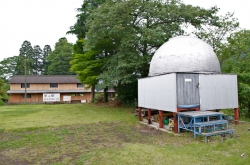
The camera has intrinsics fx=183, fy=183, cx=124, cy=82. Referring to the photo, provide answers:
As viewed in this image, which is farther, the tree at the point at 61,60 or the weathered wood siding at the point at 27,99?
the tree at the point at 61,60

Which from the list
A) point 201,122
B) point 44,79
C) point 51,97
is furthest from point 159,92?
point 44,79

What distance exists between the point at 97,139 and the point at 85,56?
1547cm

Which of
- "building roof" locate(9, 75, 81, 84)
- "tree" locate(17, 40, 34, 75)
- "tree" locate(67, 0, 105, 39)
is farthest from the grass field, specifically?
"tree" locate(17, 40, 34, 75)

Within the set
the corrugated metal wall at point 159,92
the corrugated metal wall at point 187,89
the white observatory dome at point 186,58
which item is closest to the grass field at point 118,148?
the corrugated metal wall at point 159,92

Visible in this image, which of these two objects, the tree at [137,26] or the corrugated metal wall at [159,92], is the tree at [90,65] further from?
the corrugated metal wall at [159,92]

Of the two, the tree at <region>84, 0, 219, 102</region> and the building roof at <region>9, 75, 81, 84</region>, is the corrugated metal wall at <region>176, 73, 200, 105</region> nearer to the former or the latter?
the tree at <region>84, 0, 219, 102</region>

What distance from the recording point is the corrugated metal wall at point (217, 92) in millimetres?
9945

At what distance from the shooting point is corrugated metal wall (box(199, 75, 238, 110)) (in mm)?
9945

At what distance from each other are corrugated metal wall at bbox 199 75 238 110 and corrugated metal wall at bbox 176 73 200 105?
1.06 ft

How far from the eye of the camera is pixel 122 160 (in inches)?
227

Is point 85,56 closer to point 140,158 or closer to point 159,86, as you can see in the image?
point 159,86

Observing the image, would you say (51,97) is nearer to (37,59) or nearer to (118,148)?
(118,148)

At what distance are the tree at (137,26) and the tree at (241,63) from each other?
3372 mm

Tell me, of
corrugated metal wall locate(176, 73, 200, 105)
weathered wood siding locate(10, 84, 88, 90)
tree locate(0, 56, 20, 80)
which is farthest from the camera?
tree locate(0, 56, 20, 80)
